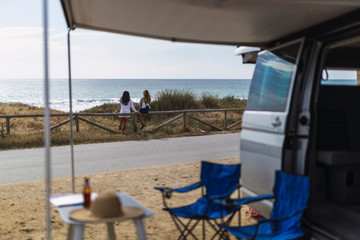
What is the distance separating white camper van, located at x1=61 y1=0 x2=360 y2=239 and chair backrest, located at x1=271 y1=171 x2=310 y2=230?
17 cm

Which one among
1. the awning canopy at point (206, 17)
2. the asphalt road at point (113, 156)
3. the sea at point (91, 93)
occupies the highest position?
the sea at point (91, 93)

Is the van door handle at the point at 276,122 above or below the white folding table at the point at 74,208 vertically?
above

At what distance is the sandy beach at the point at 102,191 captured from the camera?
537 cm

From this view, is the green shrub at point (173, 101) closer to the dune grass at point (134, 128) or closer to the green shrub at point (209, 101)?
the dune grass at point (134, 128)

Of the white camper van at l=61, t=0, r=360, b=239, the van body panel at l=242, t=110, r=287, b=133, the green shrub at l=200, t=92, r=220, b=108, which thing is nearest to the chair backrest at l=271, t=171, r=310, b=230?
the white camper van at l=61, t=0, r=360, b=239

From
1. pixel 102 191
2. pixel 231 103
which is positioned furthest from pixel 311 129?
pixel 231 103

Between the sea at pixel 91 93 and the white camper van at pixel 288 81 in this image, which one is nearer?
the white camper van at pixel 288 81

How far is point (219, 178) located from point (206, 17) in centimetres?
171

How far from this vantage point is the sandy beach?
537 centimetres

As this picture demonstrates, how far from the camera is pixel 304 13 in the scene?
3.90m

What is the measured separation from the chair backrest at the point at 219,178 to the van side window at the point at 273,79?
0.69m

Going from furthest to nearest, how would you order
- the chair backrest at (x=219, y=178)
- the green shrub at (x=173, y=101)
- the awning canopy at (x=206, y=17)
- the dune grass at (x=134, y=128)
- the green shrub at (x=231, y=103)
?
the green shrub at (x=231, y=103), the green shrub at (x=173, y=101), the dune grass at (x=134, y=128), the chair backrest at (x=219, y=178), the awning canopy at (x=206, y=17)

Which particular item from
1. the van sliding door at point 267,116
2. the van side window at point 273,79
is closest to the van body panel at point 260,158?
the van sliding door at point 267,116

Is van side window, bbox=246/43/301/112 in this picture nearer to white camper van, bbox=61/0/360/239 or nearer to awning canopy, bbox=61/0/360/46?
white camper van, bbox=61/0/360/239
